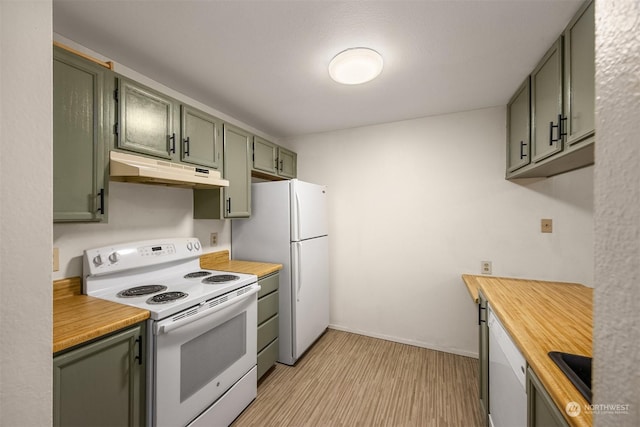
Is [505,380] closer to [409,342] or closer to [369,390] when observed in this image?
[369,390]

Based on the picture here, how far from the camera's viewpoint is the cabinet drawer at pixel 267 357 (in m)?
2.16

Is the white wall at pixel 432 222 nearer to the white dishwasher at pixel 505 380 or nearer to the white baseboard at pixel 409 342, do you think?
the white baseboard at pixel 409 342

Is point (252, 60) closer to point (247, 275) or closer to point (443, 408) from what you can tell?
point (247, 275)

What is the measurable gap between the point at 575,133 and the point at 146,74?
262 centimetres

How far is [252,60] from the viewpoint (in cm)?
171

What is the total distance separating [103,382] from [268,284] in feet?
4.02

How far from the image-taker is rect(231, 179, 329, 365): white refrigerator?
2.42 metres

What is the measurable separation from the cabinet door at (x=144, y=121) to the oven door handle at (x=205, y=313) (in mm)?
1031

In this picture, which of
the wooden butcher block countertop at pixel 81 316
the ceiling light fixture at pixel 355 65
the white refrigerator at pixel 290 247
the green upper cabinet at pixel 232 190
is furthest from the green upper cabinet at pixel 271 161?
the wooden butcher block countertop at pixel 81 316

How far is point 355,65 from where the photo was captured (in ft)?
5.35

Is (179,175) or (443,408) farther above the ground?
(179,175)

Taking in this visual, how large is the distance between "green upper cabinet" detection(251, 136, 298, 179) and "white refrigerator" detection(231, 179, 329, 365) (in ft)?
0.74

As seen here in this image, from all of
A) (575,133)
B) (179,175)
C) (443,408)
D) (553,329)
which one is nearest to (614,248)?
(553,329)

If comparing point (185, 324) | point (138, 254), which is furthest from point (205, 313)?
point (138, 254)
